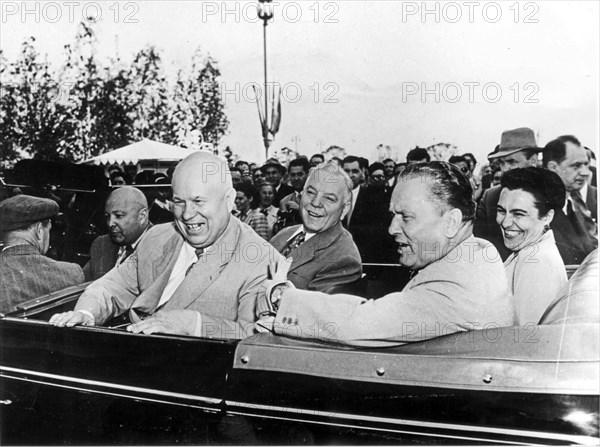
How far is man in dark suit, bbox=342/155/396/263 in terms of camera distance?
96.9 inches

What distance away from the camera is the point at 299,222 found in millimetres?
2697

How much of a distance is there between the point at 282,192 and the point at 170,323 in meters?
0.70

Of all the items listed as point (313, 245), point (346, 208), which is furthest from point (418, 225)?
point (313, 245)

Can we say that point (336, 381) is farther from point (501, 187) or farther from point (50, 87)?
point (50, 87)

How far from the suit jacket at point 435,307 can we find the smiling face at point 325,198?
0.39 meters

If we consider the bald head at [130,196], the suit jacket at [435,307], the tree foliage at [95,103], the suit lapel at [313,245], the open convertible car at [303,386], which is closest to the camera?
the open convertible car at [303,386]

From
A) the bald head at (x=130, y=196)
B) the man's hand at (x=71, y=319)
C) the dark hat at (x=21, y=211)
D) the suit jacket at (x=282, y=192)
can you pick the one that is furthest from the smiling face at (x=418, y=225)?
the dark hat at (x=21, y=211)

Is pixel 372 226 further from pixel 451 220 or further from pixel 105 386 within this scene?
pixel 105 386

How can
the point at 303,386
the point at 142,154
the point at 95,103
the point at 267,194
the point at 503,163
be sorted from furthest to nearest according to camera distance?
1. the point at 95,103
2. the point at 142,154
3. the point at 267,194
4. the point at 503,163
5. the point at 303,386

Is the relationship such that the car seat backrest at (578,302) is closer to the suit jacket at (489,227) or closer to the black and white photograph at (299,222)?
the black and white photograph at (299,222)

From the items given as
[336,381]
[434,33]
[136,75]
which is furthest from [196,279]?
[434,33]

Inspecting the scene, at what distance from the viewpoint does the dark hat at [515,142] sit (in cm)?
243

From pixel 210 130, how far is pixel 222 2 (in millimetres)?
550

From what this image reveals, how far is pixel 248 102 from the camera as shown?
271cm
